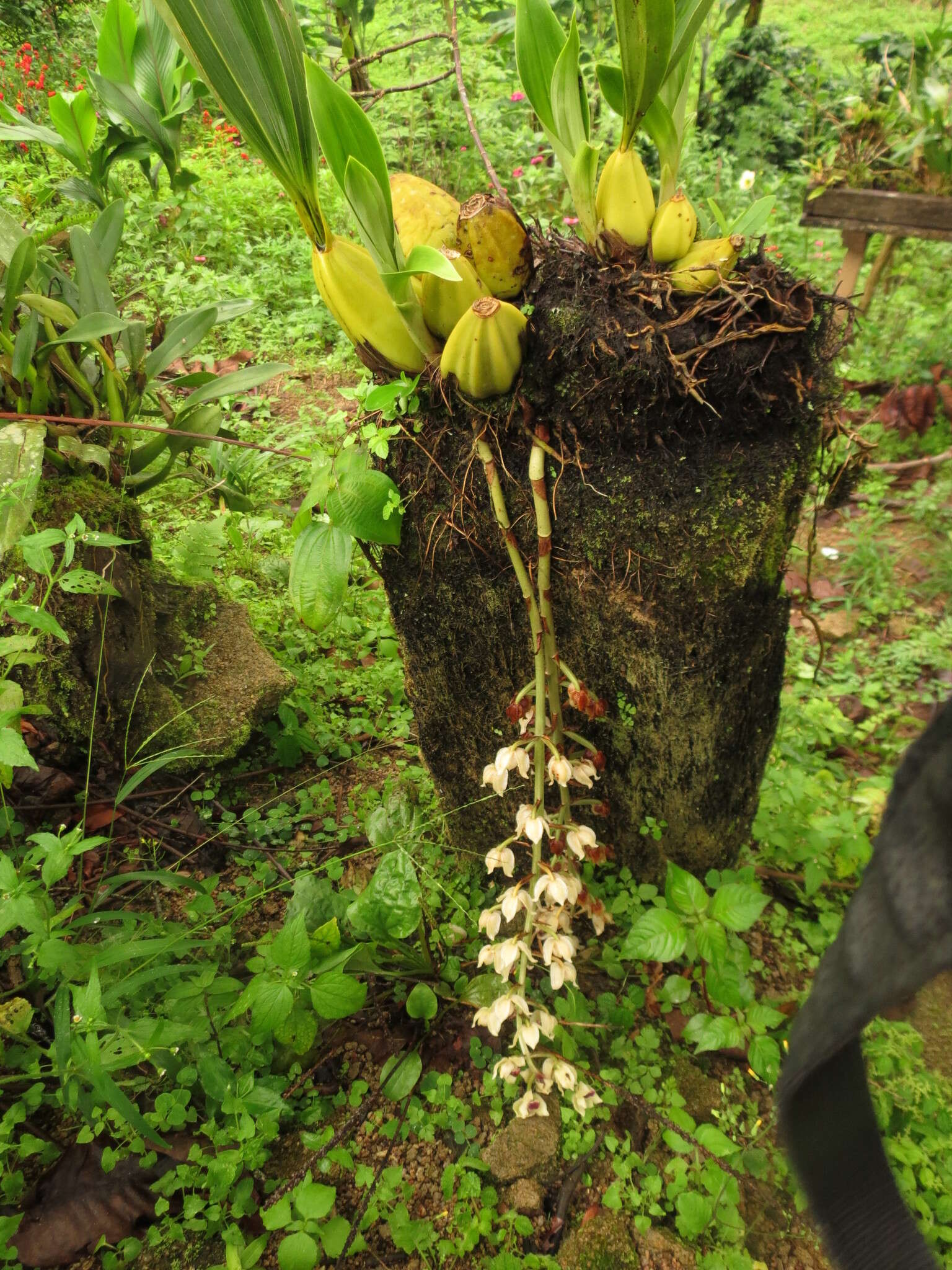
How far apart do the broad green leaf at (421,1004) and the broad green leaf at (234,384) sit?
1573 mm

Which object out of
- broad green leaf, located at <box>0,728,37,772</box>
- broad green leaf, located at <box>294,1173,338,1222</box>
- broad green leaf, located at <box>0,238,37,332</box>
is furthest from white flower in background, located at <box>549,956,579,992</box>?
broad green leaf, located at <box>0,238,37,332</box>

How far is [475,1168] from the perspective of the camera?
1.30 m

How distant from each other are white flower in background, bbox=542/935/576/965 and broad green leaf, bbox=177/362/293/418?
1.59 meters

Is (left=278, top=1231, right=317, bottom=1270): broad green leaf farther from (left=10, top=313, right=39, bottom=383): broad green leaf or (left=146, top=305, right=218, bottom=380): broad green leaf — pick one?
(left=146, top=305, right=218, bottom=380): broad green leaf

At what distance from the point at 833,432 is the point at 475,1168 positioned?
1.41 m

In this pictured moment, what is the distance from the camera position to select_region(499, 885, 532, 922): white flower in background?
1201mm

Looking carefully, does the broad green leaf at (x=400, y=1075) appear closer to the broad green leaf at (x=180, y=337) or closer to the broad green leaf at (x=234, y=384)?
the broad green leaf at (x=234, y=384)

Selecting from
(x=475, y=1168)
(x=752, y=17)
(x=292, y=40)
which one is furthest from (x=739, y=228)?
(x=752, y=17)

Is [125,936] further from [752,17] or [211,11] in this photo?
[752,17]

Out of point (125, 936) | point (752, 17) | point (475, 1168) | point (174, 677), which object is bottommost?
point (475, 1168)

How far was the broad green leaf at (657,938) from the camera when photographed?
128 cm

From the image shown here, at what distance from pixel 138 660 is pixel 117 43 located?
218 centimetres

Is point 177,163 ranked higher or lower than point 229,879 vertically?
→ higher

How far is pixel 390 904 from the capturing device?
1365 mm
